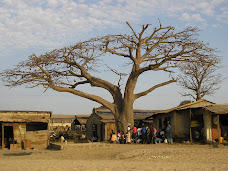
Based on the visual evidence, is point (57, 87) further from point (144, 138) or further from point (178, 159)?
point (178, 159)

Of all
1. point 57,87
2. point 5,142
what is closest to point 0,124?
point 5,142

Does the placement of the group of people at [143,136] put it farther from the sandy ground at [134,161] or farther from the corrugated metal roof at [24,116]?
the sandy ground at [134,161]

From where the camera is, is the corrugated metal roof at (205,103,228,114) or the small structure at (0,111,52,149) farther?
the small structure at (0,111,52,149)

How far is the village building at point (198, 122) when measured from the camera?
19569 millimetres

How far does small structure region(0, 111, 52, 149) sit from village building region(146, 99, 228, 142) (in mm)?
8501

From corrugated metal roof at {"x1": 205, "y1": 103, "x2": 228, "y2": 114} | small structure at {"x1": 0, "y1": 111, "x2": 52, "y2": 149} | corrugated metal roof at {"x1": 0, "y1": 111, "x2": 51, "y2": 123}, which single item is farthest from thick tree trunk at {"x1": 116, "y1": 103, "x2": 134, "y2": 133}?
corrugated metal roof at {"x1": 0, "y1": 111, "x2": 51, "y2": 123}

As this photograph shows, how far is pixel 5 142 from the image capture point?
75.0 feet

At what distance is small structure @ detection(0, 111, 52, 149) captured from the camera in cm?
2086

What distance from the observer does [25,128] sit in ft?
73.8

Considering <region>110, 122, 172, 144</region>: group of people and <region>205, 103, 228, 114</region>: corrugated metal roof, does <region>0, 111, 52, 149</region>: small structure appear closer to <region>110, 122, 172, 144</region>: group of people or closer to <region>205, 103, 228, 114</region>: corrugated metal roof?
<region>110, 122, 172, 144</region>: group of people

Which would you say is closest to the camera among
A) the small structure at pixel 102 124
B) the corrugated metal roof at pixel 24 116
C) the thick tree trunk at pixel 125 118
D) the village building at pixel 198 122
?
the village building at pixel 198 122

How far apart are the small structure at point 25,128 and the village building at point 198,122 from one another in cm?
850

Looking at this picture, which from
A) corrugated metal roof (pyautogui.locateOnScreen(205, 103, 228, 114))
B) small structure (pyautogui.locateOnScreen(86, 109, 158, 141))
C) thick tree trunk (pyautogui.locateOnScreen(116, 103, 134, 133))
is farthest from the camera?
small structure (pyautogui.locateOnScreen(86, 109, 158, 141))

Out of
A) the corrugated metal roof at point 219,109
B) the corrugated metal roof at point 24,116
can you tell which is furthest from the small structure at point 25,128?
the corrugated metal roof at point 219,109
